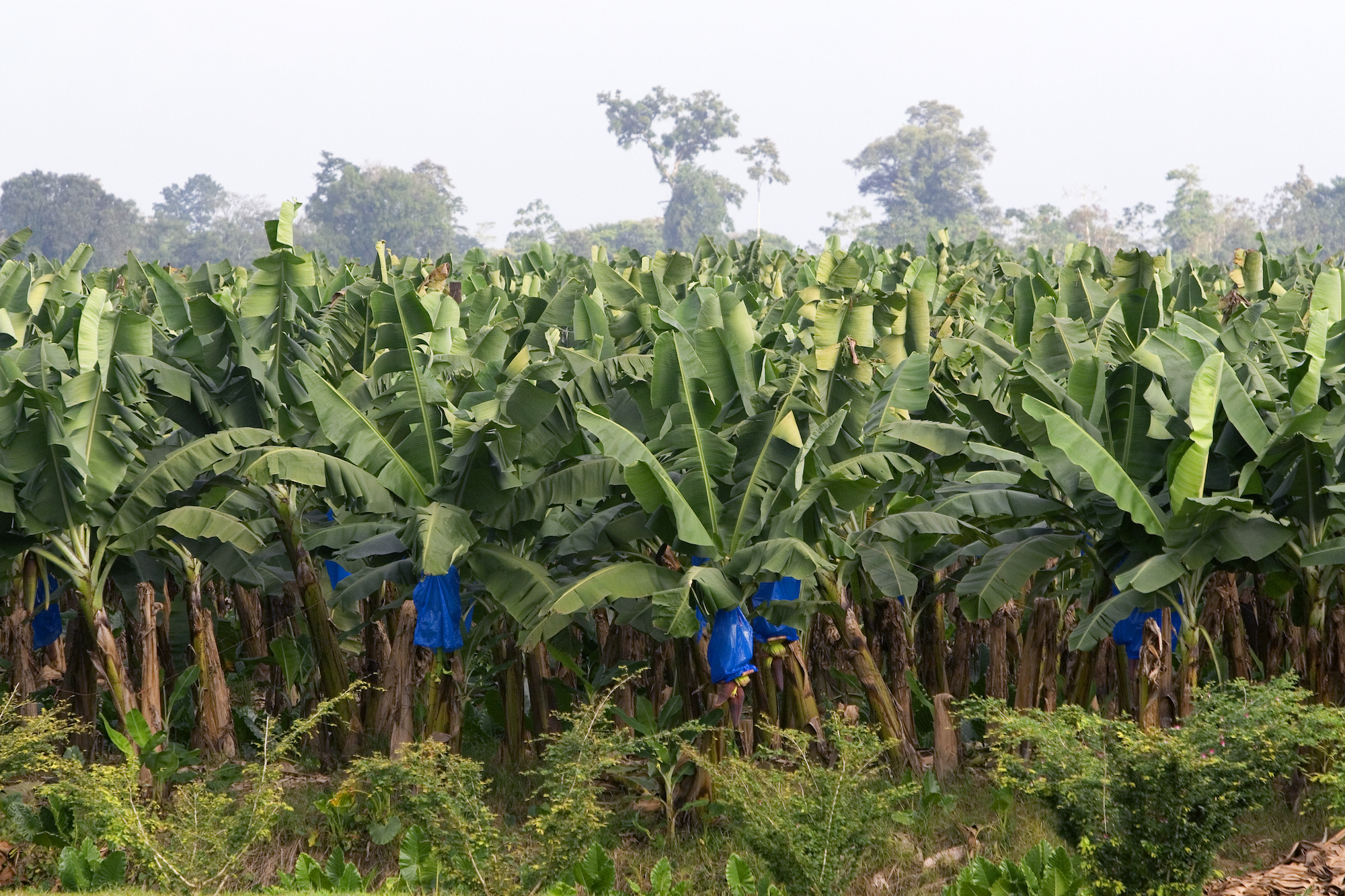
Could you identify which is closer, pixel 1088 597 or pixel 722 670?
pixel 722 670

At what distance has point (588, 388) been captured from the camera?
9.12 meters

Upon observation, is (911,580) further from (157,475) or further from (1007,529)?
(157,475)

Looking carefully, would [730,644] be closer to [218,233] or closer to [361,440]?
[361,440]

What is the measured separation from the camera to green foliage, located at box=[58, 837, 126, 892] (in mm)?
7871

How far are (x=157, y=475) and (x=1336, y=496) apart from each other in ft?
24.1

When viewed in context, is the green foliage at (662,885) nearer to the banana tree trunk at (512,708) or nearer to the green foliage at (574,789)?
the green foliage at (574,789)

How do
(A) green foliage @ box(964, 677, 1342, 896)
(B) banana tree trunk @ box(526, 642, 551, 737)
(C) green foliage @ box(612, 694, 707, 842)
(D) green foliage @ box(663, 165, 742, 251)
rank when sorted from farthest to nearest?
(D) green foliage @ box(663, 165, 742, 251) → (B) banana tree trunk @ box(526, 642, 551, 737) → (C) green foliage @ box(612, 694, 707, 842) → (A) green foliage @ box(964, 677, 1342, 896)

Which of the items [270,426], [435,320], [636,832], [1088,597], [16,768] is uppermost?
[435,320]

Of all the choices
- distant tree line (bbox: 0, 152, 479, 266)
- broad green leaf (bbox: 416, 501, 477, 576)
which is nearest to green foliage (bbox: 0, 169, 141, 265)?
distant tree line (bbox: 0, 152, 479, 266)

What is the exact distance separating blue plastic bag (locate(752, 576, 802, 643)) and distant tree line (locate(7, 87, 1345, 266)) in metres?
59.5

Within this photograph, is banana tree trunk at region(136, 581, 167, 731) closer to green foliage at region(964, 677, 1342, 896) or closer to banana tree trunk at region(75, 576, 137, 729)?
banana tree trunk at region(75, 576, 137, 729)

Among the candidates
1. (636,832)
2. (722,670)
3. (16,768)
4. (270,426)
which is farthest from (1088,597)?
(16,768)

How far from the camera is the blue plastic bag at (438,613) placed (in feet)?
28.1

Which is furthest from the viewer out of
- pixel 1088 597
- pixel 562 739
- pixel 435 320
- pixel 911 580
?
pixel 435 320
